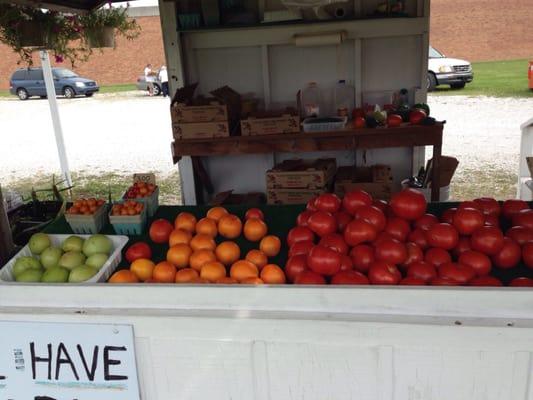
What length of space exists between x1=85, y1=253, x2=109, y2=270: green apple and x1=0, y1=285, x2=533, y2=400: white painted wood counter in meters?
0.27

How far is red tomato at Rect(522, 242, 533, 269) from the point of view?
190 cm

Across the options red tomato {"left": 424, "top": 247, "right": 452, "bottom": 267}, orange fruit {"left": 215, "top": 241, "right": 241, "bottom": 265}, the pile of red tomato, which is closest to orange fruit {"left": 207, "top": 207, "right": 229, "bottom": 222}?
orange fruit {"left": 215, "top": 241, "right": 241, "bottom": 265}

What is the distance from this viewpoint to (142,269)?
1999 millimetres

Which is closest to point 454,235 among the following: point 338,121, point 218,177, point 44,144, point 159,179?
point 338,121

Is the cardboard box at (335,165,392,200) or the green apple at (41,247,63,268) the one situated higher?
the green apple at (41,247,63,268)

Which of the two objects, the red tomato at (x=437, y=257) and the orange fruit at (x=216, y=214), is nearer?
the red tomato at (x=437, y=257)

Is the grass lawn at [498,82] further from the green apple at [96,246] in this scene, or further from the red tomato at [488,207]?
Result: the green apple at [96,246]

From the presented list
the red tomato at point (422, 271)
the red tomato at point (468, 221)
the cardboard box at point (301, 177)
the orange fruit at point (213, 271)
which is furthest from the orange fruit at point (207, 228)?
the cardboard box at point (301, 177)

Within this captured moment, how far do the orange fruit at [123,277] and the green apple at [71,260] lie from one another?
19 cm

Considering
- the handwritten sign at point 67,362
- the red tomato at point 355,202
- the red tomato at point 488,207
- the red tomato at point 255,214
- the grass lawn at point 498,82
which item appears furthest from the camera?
the grass lawn at point 498,82

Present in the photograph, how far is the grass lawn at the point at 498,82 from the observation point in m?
13.3

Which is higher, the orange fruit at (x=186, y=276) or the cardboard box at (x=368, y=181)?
the orange fruit at (x=186, y=276)

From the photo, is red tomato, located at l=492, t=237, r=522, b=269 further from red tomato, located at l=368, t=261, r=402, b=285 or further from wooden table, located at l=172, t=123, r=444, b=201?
wooden table, located at l=172, t=123, r=444, b=201

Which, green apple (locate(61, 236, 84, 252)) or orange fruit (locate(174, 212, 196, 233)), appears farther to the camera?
orange fruit (locate(174, 212, 196, 233))
